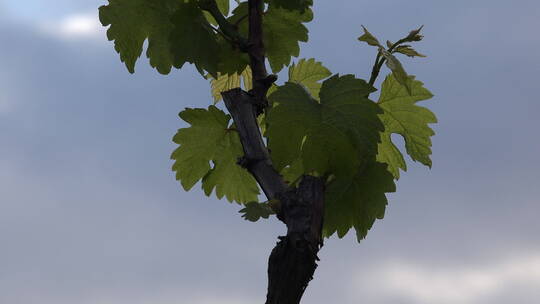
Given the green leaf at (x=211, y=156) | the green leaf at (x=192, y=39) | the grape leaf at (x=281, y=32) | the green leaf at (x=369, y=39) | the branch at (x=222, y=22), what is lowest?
the green leaf at (x=211, y=156)

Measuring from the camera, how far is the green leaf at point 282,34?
4.36 metres

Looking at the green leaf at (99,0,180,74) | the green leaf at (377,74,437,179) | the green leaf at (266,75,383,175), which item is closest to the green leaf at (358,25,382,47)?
the green leaf at (266,75,383,175)

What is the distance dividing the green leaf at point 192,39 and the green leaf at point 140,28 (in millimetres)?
177

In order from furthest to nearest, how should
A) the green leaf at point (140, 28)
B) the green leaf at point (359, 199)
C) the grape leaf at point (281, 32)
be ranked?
1. the grape leaf at point (281, 32)
2. the green leaf at point (140, 28)
3. the green leaf at point (359, 199)

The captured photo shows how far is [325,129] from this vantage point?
11.1 ft

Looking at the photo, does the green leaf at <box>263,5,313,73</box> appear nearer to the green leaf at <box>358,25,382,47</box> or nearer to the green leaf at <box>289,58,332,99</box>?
the green leaf at <box>289,58,332,99</box>

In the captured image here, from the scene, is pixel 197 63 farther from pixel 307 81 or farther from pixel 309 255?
pixel 309 255

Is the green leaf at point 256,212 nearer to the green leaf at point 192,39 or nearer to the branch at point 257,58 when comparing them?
the branch at point 257,58

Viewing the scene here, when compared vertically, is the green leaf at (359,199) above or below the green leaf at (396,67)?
below

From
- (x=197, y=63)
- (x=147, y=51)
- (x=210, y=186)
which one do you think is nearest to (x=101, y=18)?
(x=147, y=51)

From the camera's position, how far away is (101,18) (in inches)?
162

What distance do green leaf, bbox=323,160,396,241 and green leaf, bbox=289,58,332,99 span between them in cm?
82


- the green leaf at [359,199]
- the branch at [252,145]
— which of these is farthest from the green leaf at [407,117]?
the branch at [252,145]

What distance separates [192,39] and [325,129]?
0.98 m
